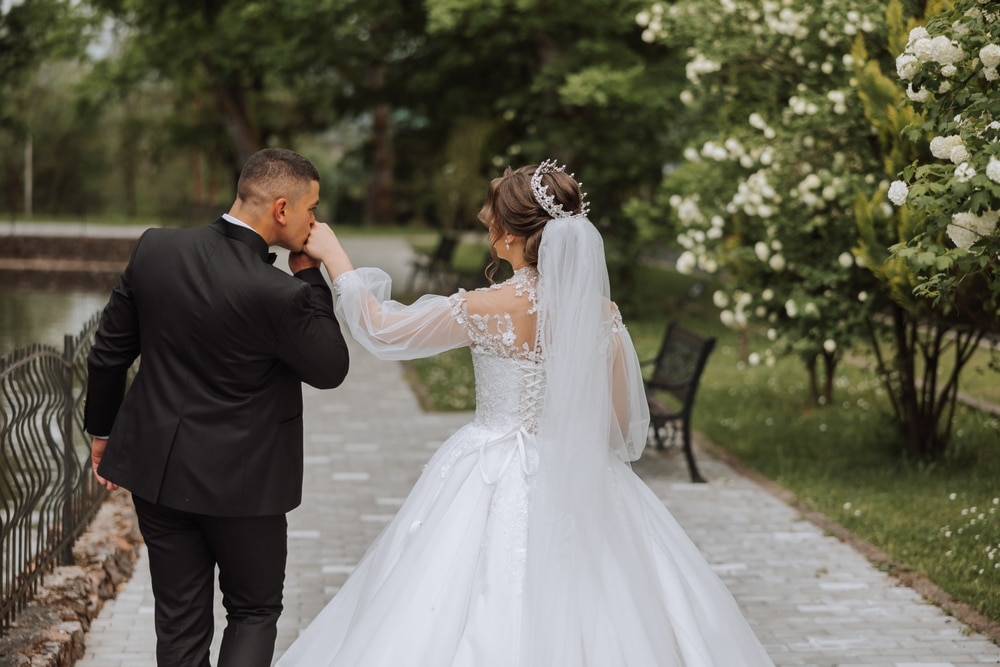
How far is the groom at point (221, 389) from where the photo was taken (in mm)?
3574

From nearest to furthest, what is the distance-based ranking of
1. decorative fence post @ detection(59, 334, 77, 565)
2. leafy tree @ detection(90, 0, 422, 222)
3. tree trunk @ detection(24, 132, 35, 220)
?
decorative fence post @ detection(59, 334, 77, 565)
leafy tree @ detection(90, 0, 422, 222)
tree trunk @ detection(24, 132, 35, 220)

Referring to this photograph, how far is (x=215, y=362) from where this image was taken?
142 inches

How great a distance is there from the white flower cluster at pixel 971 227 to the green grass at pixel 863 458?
2.19 metres

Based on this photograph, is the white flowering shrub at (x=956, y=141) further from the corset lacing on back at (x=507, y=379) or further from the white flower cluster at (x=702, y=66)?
the white flower cluster at (x=702, y=66)

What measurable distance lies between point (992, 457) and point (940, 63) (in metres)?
5.43

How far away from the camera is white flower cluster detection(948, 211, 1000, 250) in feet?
14.7

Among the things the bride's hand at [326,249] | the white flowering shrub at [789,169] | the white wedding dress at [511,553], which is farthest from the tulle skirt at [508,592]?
the white flowering shrub at [789,169]

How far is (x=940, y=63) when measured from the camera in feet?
15.5

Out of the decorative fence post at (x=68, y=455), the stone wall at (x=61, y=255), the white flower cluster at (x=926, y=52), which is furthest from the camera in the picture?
the stone wall at (x=61, y=255)

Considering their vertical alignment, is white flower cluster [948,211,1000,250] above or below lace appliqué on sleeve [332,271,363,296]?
above

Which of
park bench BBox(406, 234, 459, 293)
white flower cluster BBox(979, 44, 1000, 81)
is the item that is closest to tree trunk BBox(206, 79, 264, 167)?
park bench BBox(406, 234, 459, 293)

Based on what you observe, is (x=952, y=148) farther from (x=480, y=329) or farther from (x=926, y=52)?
(x=480, y=329)

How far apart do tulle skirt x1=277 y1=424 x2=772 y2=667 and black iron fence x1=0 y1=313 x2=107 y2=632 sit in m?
1.42

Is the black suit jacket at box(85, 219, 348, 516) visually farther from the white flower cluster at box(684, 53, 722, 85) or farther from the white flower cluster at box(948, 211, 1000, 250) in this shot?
the white flower cluster at box(684, 53, 722, 85)
